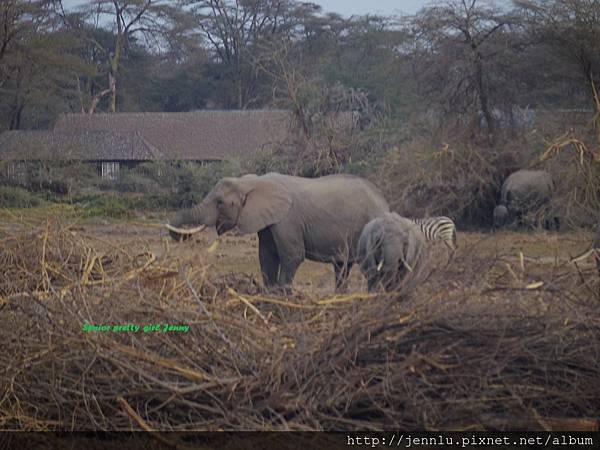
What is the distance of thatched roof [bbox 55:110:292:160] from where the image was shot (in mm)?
39594

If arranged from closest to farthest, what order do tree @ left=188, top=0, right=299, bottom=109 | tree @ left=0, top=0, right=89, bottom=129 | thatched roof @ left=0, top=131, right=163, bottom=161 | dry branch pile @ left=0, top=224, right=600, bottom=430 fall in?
1. dry branch pile @ left=0, top=224, right=600, bottom=430
2. tree @ left=0, top=0, right=89, bottom=129
3. thatched roof @ left=0, top=131, right=163, bottom=161
4. tree @ left=188, top=0, right=299, bottom=109

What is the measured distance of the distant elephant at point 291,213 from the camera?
11.0m

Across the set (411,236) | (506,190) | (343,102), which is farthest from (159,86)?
(411,236)

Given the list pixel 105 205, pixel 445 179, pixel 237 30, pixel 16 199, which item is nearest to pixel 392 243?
pixel 445 179

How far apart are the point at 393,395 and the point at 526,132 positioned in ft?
58.0

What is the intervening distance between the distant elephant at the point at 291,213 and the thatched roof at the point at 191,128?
26544mm

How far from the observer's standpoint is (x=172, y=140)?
40.5 meters

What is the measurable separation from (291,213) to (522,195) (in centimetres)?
962

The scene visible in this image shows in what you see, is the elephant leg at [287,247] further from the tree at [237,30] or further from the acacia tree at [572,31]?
the tree at [237,30]

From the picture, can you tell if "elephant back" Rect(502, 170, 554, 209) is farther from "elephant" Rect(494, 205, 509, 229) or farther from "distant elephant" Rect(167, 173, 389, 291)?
"distant elephant" Rect(167, 173, 389, 291)

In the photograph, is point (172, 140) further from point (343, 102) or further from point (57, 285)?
point (57, 285)

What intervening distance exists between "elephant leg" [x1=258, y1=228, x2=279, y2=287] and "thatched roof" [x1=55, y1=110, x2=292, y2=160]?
26625 mm

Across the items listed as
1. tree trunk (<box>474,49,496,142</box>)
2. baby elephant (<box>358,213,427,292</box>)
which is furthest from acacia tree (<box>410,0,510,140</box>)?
baby elephant (<box>358,213,427,292</box>)

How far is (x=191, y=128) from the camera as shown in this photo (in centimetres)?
4147
